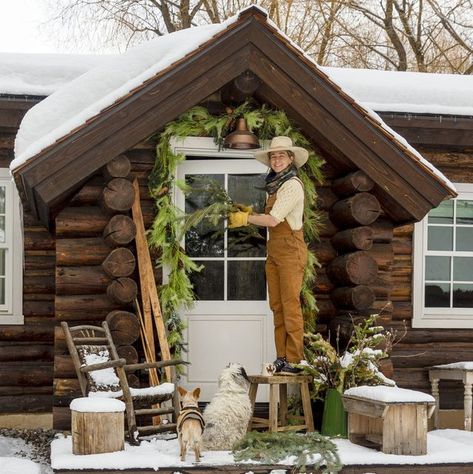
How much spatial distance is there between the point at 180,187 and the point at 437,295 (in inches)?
144

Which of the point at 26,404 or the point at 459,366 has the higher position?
A: the point at 459,366

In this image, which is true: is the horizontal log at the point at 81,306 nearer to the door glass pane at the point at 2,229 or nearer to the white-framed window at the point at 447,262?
the door glass pane at the point at 2,229

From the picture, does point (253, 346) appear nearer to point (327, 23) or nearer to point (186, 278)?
point (186, 278)

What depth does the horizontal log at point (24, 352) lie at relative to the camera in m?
9.05

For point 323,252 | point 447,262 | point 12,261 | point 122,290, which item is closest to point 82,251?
point 122,290

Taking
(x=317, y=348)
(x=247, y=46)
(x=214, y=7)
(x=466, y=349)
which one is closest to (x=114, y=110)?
(x=247, y=46)

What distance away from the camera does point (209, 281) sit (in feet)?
27.8

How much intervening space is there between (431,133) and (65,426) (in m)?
5.24

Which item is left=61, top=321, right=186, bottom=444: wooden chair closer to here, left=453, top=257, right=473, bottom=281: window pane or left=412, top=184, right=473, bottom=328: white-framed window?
left=412, top=184, right=473, bottom=328: white-framed window

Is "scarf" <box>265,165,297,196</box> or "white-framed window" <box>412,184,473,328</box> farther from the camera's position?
"white-framed window" <box>412,184,473,328</box>

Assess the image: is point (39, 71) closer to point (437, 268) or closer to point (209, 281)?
point (209, 281)

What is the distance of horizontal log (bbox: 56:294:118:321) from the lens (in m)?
7.63

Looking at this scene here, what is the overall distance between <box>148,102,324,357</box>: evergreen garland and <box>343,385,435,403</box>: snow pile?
4.76ft

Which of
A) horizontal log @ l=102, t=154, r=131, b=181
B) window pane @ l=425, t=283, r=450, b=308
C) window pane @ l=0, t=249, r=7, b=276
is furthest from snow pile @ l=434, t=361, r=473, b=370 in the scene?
window pane @ l=0, t=249, r=7, b=276
